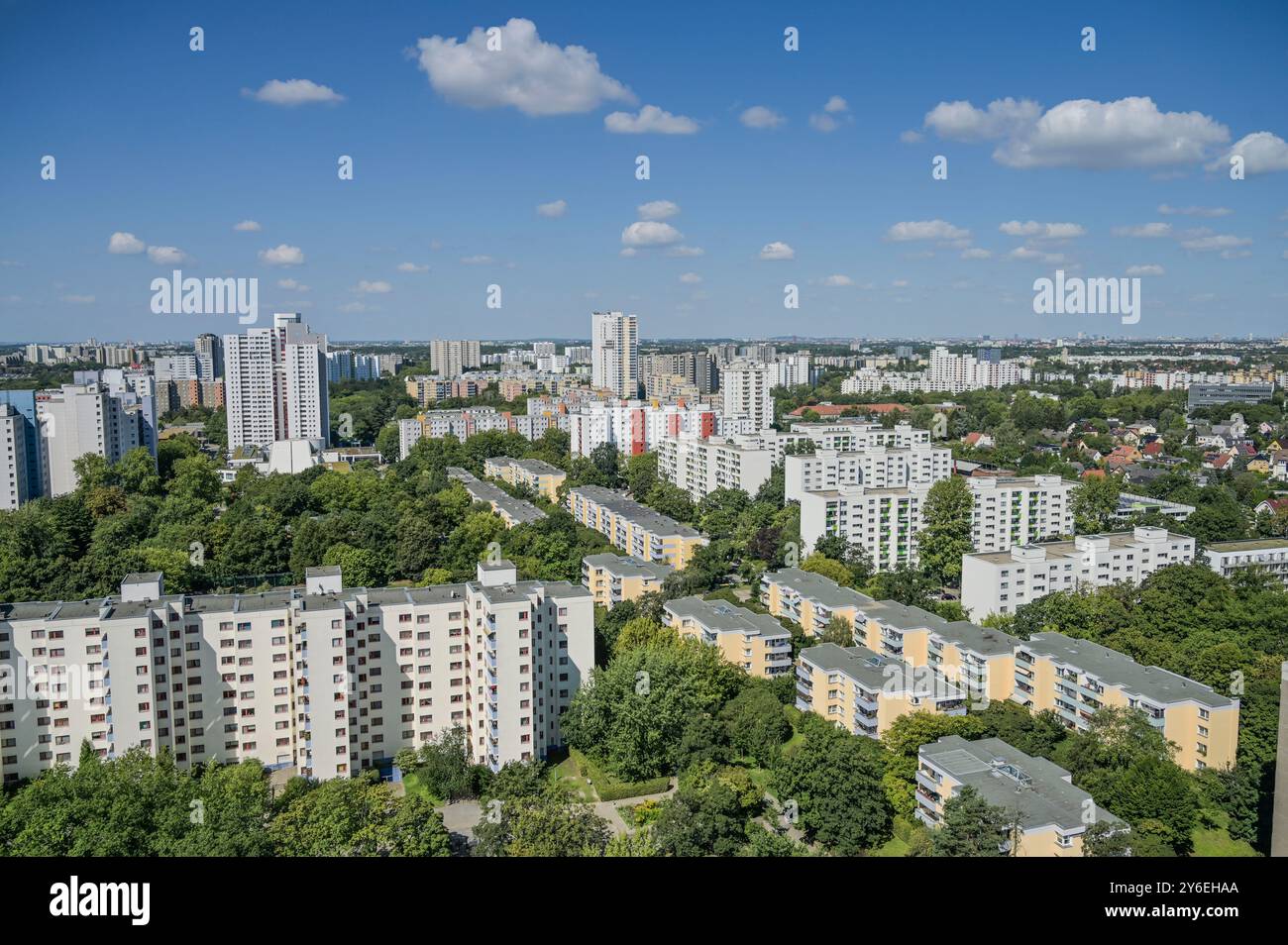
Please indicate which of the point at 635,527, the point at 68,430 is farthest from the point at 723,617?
→ the point at 68,430

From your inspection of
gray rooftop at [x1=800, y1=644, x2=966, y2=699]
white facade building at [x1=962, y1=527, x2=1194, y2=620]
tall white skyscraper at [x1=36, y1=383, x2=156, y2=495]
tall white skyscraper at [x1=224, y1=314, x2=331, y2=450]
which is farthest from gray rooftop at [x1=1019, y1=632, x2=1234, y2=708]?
tall white skyscraper at [x1=224, y1=314, x2=331, y2=450]

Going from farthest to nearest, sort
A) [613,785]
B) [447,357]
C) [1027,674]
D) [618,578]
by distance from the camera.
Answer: [447,357]
[618,578]
[1027,674]
[613,785]

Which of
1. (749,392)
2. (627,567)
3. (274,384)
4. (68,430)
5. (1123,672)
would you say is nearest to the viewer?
(1123,672)

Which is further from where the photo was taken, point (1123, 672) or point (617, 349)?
point (617, 349)

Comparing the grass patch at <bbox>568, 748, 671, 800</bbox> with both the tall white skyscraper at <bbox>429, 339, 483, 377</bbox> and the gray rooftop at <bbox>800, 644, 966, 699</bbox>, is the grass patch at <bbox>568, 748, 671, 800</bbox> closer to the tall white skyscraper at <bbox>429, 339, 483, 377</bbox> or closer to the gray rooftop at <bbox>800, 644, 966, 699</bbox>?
the gray rooftop at <bbox>800, 644, 966, 699</bbox>

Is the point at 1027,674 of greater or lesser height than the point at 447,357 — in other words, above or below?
below

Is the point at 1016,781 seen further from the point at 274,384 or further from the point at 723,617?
the point at 274,384

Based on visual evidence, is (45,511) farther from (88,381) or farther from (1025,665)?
(1025,665)
